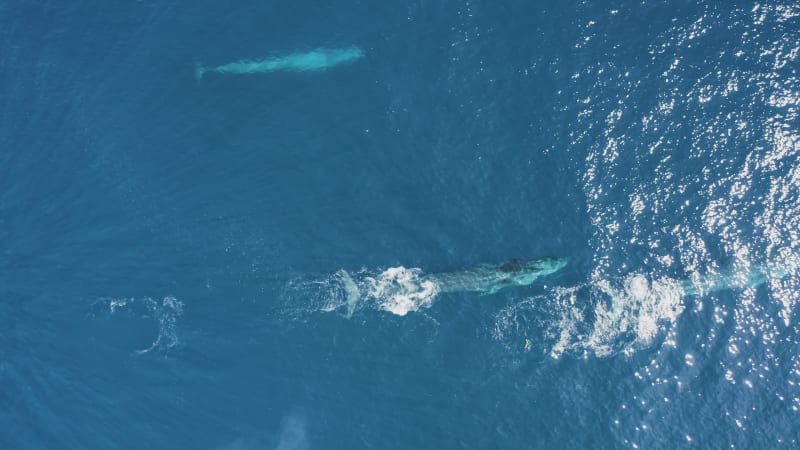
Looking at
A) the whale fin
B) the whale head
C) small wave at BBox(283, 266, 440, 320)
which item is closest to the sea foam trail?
the whale head

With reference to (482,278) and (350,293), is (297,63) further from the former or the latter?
(482,278)

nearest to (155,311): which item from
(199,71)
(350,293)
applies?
(350,293)

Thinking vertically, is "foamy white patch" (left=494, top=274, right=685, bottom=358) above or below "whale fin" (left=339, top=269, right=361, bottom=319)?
above

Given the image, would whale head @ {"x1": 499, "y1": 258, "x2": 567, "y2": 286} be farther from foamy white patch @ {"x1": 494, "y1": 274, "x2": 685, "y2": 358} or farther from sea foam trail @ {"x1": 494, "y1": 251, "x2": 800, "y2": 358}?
foamy white patch @ {"x1": 494, "y1": 274, "x2": 685, "y2": 358}

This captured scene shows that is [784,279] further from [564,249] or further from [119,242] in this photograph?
[119,242]

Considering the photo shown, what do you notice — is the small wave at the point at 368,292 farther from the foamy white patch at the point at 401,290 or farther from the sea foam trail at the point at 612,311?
the sea foam trail at the point at 612,311

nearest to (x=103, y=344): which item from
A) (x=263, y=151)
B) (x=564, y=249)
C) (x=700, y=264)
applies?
(x=263, y=151)
